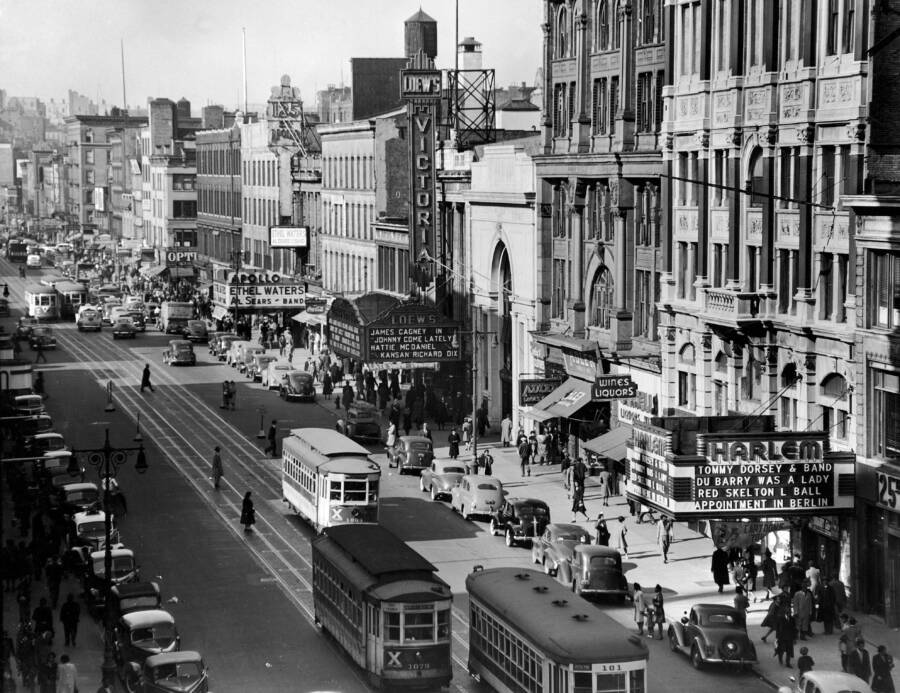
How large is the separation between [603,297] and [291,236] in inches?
2807

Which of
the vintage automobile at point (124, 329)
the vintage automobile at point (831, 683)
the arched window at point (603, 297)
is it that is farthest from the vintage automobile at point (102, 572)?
the vintage automobile at point (124, 329)

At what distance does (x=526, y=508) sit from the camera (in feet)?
202

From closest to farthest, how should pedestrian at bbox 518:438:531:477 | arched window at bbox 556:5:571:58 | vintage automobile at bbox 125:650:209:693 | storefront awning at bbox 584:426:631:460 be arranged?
vintage automobile at bbox 125:650:209:693
storefront awning at bbox 584:426:631:460
pedestrian at bbox 518:438:531:477
arched window at bbox 556:5:571:58

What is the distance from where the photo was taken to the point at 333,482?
59.7 meters

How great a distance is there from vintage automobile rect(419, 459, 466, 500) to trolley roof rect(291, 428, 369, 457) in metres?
6.12

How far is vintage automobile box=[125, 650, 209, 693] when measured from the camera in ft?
134

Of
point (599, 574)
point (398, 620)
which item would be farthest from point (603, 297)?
point (398, 620)

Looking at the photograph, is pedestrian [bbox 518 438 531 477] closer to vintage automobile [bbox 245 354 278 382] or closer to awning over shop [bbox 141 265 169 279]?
vintage automobile [bbox 245 354 278 382]

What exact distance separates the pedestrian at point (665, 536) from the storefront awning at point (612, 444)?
7784 millimetres

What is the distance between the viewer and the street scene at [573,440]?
145ft

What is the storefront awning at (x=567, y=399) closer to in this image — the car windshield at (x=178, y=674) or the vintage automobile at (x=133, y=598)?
the vintage automobile at (x=133, y=598)

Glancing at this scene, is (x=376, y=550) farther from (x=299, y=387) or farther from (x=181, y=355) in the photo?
(x=181, y=355)

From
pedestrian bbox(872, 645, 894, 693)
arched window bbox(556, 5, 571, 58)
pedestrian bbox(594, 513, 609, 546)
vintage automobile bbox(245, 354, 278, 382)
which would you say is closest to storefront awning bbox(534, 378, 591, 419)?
arched window bbox(556, 5, 571, 58)

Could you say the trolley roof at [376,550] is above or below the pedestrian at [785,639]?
above
